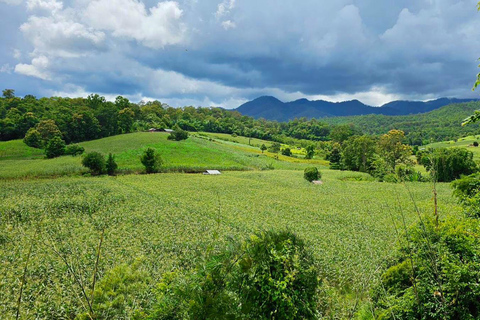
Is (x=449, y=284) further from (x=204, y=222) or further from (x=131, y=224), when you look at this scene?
(x=131, y=224)

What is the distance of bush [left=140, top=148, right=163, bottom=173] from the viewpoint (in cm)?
4369

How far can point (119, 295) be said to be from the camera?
750cm

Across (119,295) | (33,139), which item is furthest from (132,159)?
(119,295)

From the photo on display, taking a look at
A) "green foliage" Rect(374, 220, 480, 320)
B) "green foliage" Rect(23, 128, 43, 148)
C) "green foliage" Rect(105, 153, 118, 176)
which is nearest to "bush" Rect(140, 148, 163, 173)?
"green foliage" Rect(105, 153, 118, 176)

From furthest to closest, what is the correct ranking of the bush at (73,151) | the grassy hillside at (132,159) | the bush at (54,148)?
the bush at (73,151)
the bush at (54,148)
the grassy hillside at (132,159)

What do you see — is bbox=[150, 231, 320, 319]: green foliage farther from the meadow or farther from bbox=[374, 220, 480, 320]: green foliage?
bbox=[374, 220, 480, 320]: green foliage

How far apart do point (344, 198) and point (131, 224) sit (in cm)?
2356

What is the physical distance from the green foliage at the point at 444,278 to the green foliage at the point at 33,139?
73913 mm

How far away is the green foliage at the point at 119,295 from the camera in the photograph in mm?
6926

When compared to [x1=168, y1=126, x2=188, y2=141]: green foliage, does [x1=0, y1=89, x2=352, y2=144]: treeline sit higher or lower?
higher

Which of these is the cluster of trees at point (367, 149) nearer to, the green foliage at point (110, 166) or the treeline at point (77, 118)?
the green foliage at point (110, 166)

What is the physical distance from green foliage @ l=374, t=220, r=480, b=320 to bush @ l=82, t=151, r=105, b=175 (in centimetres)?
4263

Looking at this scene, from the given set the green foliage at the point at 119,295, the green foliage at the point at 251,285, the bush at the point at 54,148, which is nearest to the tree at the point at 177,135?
the bush at the point at 54,148

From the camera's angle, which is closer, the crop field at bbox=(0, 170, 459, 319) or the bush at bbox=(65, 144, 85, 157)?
the crop field at bbox=(0, 170, 459, 319)
